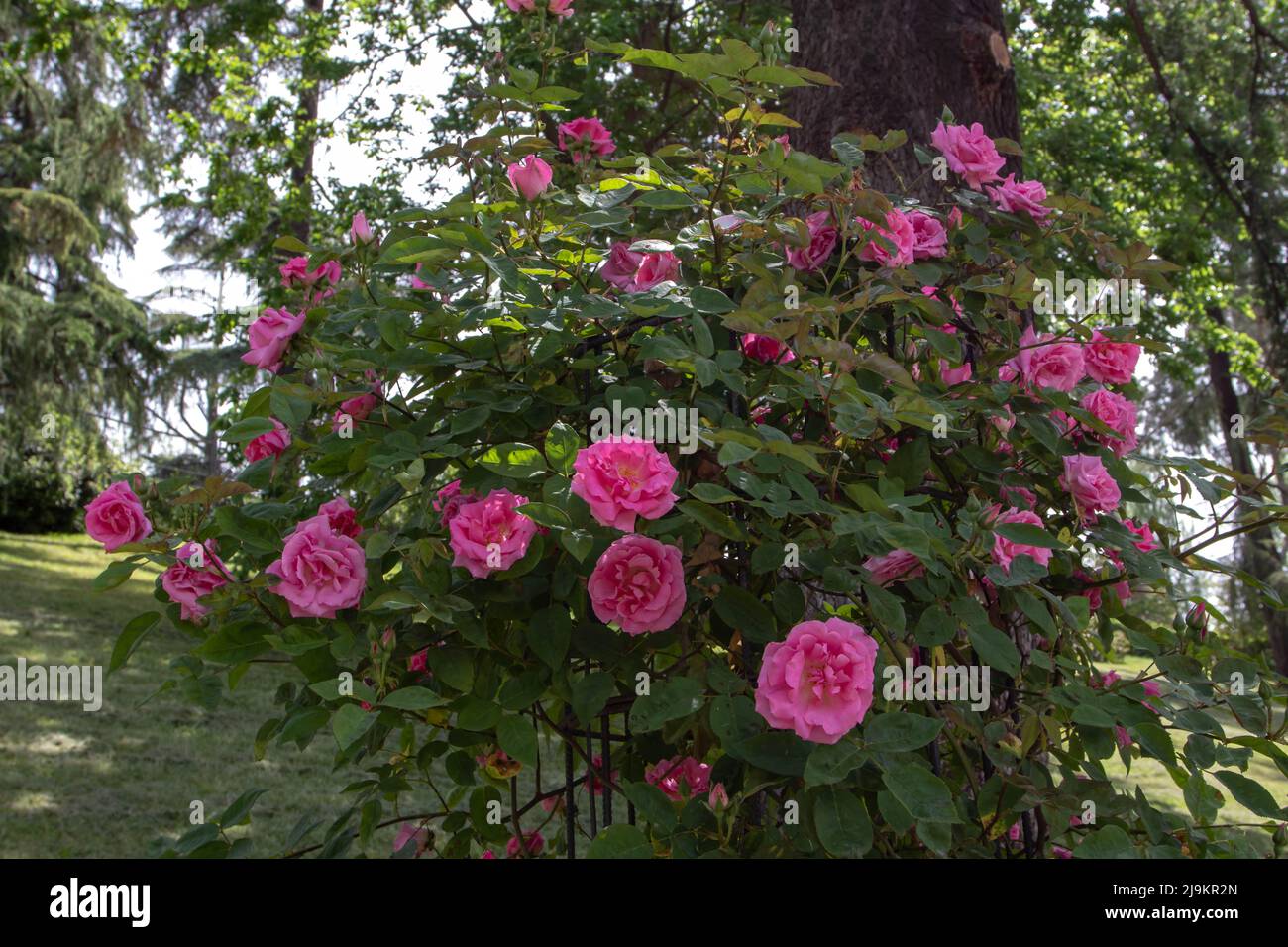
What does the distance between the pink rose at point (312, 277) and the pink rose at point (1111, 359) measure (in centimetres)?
130

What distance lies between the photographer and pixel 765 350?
5.36 feet

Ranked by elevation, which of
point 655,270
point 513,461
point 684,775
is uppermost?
point 655,270

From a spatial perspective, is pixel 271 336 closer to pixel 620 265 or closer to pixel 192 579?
pixel 192 579

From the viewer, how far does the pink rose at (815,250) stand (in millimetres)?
1653

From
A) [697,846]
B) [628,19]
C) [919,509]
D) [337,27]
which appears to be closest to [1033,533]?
[919,509]

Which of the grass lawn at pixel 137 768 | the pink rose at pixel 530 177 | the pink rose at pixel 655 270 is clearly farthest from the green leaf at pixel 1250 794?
the grass lawn at pixel 137 768

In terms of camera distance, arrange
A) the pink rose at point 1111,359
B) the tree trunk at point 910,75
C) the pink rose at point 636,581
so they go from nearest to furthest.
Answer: the pink rose at point 636,581, the pink rose at point 1111,359, the tree trunk at point 910,75

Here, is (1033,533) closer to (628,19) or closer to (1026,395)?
(1026,395)

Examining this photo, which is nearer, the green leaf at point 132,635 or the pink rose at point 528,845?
the green leaf at point 132,635

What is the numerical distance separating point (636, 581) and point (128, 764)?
5.98 meters

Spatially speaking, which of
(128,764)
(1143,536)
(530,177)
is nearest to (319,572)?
(530,177)

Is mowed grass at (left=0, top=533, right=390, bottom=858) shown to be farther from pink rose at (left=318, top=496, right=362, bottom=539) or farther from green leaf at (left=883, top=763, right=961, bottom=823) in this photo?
green leaf at (left=883, top=763, right=961, bottom=823)

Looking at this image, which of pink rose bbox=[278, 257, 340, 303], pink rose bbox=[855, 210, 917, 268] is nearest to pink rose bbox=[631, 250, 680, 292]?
pink rose bbox=[855, 210, 917, 268]

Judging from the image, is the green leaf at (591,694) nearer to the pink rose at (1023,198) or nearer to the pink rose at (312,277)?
the pink rose at (312,277)
